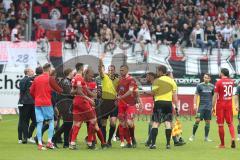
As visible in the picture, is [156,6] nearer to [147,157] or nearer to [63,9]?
[63,9]

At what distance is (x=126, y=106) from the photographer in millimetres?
20812

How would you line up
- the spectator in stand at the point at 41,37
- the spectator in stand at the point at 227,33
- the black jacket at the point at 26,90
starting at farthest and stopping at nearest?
the spectator in stand at the point at 227,33, the spectator in stand at the point at 41,37, the black jacket at the point at 26,90

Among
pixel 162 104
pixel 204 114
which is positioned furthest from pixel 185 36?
pixel 162 104

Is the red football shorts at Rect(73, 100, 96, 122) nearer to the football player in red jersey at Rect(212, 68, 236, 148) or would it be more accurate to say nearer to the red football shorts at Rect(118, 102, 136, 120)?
the red football shorts at Rect(118, 102, 136, 120)

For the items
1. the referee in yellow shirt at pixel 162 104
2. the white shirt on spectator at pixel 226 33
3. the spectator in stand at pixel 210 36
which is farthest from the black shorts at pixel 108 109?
the white shirt on spectator at pixel 226 33

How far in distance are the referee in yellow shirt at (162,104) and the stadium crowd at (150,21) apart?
15951 millimetres

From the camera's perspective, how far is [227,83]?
20.9 m

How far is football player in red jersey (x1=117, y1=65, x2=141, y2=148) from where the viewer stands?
20641mm

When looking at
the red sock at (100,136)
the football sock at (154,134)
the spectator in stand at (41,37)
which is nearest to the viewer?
the red sock at (100,136)

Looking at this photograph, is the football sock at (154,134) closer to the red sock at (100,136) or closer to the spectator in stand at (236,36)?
the red sock at (100,136)

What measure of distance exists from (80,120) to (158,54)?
1669 centimetres

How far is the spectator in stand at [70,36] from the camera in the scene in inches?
1395

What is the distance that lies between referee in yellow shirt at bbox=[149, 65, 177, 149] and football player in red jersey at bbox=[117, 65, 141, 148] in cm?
72

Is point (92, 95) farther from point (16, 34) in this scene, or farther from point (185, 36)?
point (185, 36)
